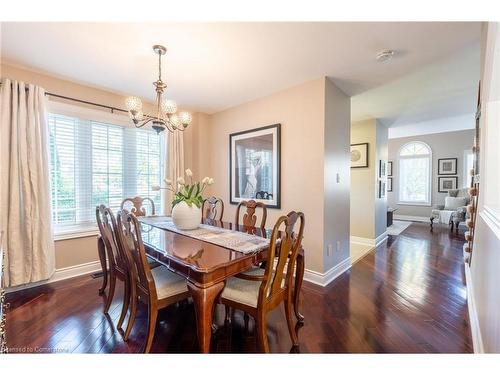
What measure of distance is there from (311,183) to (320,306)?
4.38 ft

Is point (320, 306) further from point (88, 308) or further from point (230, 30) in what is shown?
point (230, 30)

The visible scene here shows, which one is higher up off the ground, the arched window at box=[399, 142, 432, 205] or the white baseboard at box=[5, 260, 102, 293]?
the arched window at box=[399, 142, 432, 205]

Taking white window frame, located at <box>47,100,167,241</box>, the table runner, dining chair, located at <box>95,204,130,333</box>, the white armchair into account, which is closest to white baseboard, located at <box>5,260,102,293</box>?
white window frame, located at <box>47,100,167,241</box>

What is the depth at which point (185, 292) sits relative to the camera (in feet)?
5.34

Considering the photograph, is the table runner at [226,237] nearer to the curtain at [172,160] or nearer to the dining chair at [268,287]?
the dining chair at [268,287]

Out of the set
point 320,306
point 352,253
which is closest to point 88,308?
point 320,306

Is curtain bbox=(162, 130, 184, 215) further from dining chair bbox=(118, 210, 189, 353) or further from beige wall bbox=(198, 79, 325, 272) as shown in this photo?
dining chair bbox=(118, 210, 189, 353)

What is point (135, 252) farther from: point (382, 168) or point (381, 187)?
point (382, 168)

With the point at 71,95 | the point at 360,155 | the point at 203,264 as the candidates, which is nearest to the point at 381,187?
the point at 360,155

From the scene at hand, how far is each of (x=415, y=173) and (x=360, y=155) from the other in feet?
13.1

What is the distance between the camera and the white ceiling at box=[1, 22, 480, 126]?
1.77m

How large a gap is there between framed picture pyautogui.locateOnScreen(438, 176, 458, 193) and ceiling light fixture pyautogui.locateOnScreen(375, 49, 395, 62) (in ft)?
20.6

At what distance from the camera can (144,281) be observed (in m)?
1.51
